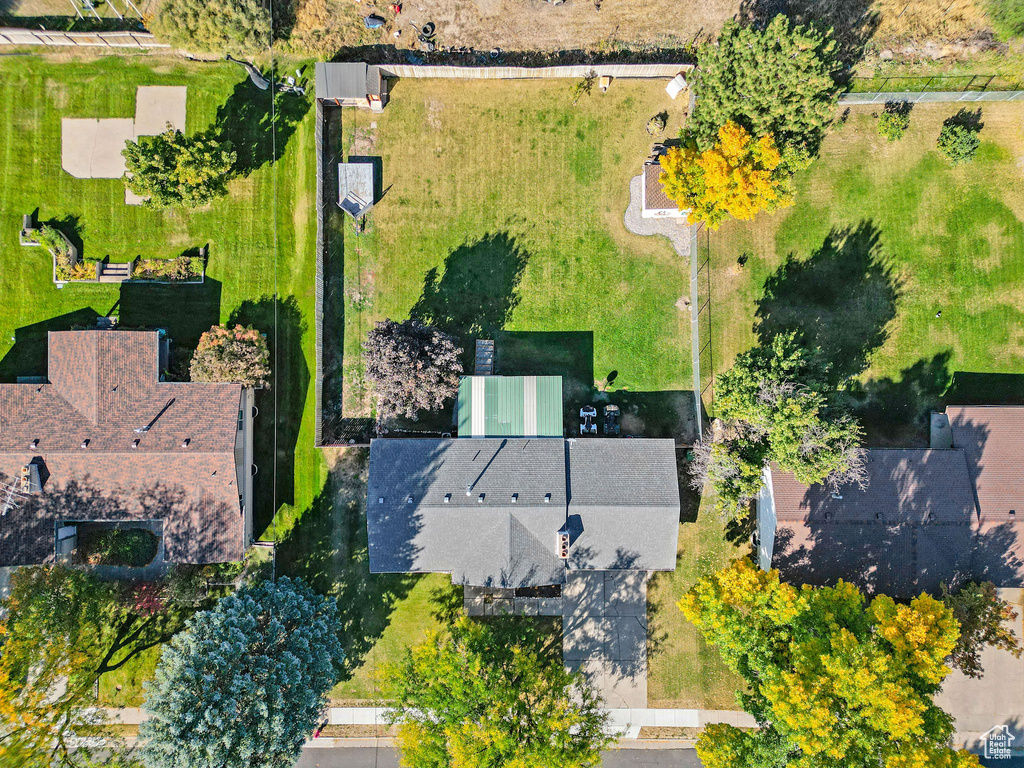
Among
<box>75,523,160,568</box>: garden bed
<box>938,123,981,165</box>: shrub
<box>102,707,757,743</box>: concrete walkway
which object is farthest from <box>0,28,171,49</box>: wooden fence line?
<box>938,123,981,165</box>: shrub

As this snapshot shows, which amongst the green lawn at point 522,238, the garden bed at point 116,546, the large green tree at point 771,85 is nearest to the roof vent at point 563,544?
the green lawn at point 522,238

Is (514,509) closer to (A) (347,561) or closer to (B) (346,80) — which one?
(A) (347,561)

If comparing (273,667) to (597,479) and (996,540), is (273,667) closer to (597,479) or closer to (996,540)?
(597,479)

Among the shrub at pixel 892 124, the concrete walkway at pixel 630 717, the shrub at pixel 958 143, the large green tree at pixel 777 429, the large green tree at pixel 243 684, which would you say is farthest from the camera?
the shrub at pixel 892 124

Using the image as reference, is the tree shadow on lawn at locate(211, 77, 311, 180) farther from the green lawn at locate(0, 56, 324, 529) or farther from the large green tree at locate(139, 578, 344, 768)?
the large green tree at locate(139, 578, 344, 768)

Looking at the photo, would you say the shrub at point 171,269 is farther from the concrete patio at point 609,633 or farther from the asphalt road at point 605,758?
the asphalt road at point 605,758
